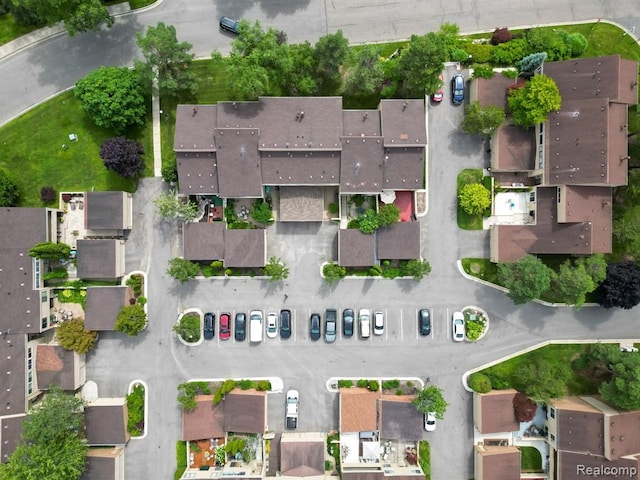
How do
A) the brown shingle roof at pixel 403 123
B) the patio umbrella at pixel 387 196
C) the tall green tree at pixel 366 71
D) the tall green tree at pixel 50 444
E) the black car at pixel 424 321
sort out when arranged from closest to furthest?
the tall green tree at pixel 50 444 → the tall green tree at pixel 366 71 → the brown shingle roof at pixel 403 123 → the patio umbrella at pixel 387 196 → the black car at pixel 424 321

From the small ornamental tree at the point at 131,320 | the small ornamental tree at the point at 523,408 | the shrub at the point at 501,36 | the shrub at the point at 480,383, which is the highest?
the shrub at the point at 501,36

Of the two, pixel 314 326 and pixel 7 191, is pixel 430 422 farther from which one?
pixel 7 191

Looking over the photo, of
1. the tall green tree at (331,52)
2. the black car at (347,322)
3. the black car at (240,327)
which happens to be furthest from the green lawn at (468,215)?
the black car at (240,327)

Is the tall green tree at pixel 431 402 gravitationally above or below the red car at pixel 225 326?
below

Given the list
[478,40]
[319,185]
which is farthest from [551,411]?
[478,40]

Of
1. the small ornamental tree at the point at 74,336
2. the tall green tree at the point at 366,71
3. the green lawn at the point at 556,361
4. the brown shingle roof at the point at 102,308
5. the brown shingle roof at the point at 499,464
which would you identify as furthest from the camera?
the green lawn at the point at 556,361

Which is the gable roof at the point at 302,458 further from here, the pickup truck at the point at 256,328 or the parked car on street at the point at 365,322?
the parked car on street at the point at 365,322

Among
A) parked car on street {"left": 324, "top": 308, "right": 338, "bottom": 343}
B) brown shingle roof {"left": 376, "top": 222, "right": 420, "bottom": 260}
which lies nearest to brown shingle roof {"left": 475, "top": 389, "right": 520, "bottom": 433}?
parked car on street {"left": 324, "top": 308, "right": 338, "bottom": 343}

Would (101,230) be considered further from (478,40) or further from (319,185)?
(478,40)
